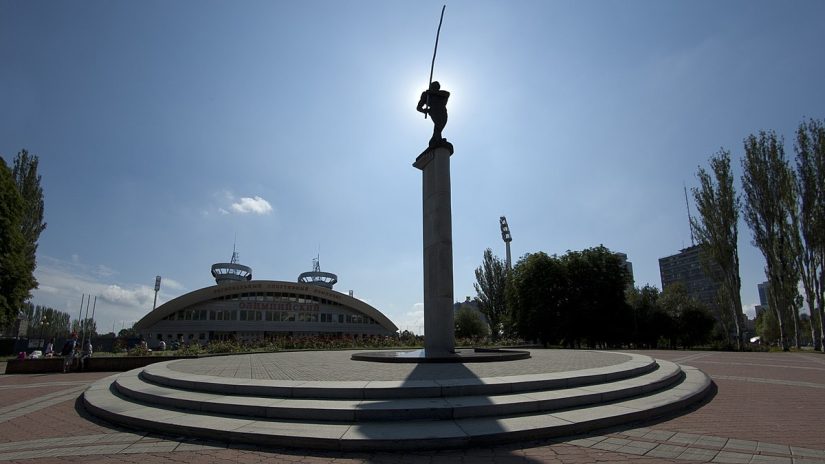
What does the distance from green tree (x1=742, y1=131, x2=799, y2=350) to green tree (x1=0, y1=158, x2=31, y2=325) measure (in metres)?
52.9

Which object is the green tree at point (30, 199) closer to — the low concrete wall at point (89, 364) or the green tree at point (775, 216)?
the low concrete wall at point (89, 364)

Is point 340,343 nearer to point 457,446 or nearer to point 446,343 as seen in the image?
point 446,343

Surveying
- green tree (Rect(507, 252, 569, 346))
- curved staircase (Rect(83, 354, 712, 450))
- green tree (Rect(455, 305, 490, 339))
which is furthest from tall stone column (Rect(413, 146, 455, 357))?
green tree (Rect(455, 305, 490, 339))

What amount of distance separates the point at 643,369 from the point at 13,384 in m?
18.1

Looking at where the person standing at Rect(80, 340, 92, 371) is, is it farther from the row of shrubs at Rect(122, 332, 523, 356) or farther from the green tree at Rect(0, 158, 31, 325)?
the green tree at Rect(0, 158, 31, 325)

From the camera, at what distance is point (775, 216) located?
28938mm

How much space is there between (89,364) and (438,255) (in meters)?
16.1

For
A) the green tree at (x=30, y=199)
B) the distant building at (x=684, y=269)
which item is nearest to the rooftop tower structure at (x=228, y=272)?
the green tree at (x=30, y=199)

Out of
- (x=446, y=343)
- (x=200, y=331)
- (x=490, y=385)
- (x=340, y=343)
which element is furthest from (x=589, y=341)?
(x=200, y=331)

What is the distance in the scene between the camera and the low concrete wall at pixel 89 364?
16153mm

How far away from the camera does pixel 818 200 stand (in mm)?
27250

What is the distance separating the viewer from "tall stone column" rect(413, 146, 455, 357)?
12586 mm

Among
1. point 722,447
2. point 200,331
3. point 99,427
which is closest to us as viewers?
point 722,447

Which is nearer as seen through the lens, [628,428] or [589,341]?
[628,428]
